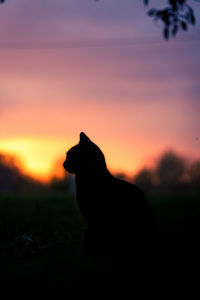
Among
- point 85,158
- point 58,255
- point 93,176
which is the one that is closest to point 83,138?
point 85,158

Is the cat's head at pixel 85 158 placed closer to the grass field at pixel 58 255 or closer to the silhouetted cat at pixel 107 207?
the silhouetted cat at pixel 107 207

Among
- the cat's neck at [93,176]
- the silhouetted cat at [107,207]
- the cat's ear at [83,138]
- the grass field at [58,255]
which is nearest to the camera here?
the grass field at [58,255]

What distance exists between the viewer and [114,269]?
3242 millimetres

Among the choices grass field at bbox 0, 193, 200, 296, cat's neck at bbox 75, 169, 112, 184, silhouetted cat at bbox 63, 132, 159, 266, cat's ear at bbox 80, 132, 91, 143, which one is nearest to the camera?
grass field at bbox 0, 193, 200, 296

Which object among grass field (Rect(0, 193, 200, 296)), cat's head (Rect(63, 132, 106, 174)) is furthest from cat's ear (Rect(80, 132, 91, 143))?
grass field (Rect(0, 193, 200, 296))

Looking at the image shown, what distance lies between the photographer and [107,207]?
4.24 m

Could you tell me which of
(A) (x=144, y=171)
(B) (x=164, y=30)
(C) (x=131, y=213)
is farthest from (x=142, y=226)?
(A) (x=144, y=171)

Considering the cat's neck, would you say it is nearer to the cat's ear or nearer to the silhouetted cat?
the silhouetted cat

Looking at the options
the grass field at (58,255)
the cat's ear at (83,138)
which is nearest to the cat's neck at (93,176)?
the cat's ear at (83,138)

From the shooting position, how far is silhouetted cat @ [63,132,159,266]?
4.00 metres

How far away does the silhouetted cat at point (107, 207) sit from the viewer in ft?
13.1

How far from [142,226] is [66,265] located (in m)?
0.89

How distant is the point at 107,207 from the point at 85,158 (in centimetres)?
64

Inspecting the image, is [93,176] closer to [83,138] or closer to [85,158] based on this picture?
[85,158]
